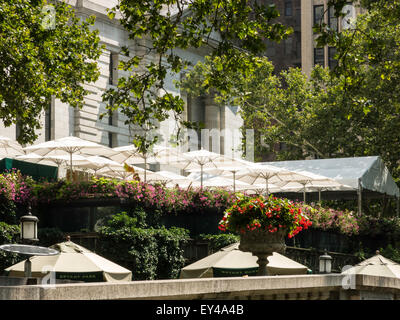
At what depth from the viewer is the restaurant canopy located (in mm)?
29891

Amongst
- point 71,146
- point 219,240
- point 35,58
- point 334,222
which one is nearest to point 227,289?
point 35,58

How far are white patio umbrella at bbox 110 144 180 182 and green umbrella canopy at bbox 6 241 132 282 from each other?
9.85m

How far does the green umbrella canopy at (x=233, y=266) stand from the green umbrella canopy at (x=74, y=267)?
204 centimetres

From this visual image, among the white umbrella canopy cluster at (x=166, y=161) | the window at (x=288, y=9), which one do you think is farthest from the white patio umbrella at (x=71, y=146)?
the window at (x=288, y=9)

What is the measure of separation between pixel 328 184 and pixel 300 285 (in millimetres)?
19836

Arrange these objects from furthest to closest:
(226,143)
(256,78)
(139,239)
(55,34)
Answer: (226,143) → (256,78) → (55,34) → (139,239)

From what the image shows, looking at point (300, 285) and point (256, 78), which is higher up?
point (256, 78)

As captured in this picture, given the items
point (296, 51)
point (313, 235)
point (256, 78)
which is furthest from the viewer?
point (296, 51)

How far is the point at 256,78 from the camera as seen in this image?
4547 centimetres

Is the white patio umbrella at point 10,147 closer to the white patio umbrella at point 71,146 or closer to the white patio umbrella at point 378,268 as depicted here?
the white patio umbrella at point 71,146

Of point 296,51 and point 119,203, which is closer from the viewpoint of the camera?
point 119,203

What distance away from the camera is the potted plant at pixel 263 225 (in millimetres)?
12445
